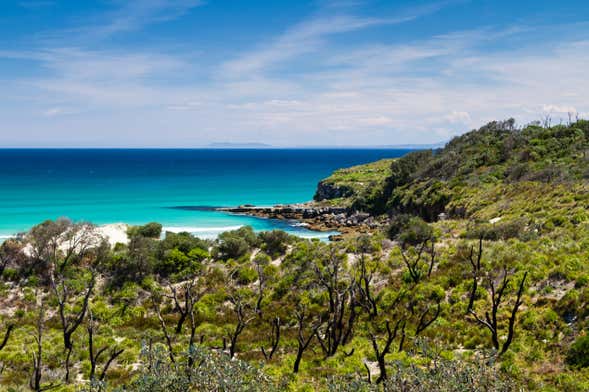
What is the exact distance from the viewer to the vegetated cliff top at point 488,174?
38.5 meters

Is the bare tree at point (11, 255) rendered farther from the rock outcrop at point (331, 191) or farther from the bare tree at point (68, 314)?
the rock outcrop at point (331, 191)

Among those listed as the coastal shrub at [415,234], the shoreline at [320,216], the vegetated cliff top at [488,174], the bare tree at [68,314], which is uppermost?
the vegetated cliff top at [488,174]

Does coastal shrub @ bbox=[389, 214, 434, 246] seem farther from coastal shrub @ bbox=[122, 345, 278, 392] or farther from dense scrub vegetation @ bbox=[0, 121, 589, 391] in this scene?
coastal shrub @ bbox=[122, 345, 278, 392]

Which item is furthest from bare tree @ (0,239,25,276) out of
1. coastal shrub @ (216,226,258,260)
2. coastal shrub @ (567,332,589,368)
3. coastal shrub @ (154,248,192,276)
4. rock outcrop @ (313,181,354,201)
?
rock outcrop @ (313,181,354,201)

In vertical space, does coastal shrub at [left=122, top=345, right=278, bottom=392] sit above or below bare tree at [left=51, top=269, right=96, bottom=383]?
above

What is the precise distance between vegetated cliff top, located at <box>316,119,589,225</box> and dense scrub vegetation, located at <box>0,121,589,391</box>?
703mm

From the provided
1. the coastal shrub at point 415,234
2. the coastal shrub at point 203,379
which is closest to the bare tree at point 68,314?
the coastal shrub at point 203,379

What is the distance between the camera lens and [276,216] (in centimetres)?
7031

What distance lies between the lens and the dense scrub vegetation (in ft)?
39.9

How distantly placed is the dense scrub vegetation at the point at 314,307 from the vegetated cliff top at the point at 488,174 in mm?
703

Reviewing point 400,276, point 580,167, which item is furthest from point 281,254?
point 580,167

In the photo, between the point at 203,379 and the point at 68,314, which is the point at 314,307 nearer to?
the point at 68,314

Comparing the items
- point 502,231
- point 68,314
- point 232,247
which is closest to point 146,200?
point 232,247

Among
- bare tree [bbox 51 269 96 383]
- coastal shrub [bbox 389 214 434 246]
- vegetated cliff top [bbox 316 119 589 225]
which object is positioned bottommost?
bare tree [bbox 51 269 96 383]
